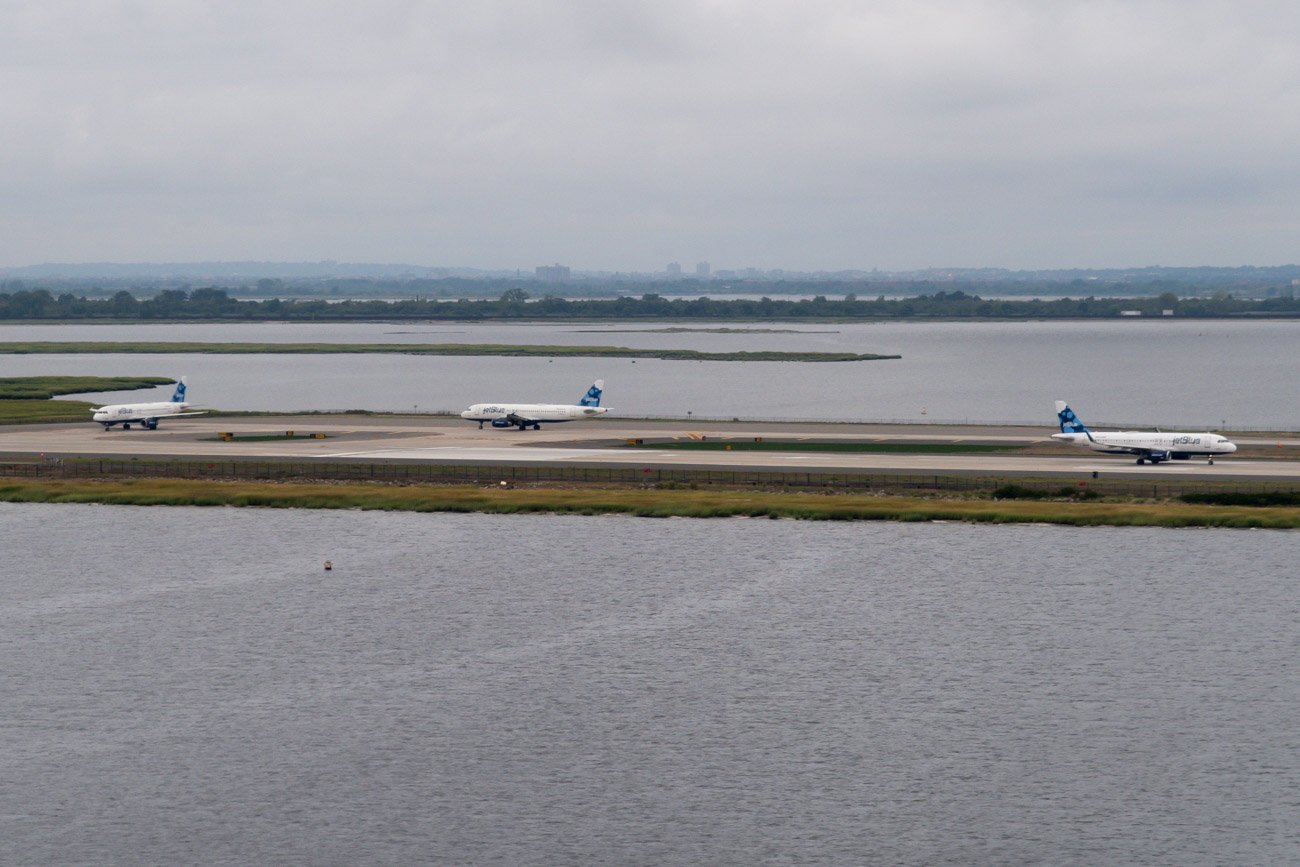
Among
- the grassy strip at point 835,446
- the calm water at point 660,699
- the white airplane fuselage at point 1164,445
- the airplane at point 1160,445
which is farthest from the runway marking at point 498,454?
the white airplane fuselage at point 1164,445

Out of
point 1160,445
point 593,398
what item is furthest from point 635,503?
point 593,398

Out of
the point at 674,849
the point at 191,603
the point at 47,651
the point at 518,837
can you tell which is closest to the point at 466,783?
the point at 518,837

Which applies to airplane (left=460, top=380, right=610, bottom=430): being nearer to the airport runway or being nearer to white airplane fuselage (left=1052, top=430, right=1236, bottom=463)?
the airport runway

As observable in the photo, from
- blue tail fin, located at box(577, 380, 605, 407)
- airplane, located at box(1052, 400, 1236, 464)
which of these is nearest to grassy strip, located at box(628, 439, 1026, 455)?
airplane, located at box(1052, 400, 1236, 464)

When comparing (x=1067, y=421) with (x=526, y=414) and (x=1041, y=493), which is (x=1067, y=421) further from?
(x=526, y=414)

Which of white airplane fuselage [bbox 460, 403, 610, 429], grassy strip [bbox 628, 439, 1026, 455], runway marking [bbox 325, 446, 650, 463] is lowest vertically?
runway marking [bbox 325, 446, 650, 463]

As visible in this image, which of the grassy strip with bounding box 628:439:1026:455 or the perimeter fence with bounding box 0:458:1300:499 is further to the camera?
the grassy strip with bounding box 628:439:1026:455

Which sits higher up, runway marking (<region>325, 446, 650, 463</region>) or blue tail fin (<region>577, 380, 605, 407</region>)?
blue tail fin (<region>577, 380, 605, 407</region>)

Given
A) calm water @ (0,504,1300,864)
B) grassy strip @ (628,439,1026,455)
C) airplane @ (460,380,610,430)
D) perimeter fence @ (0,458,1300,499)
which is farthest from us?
airplane @ (460,380,610,430)
